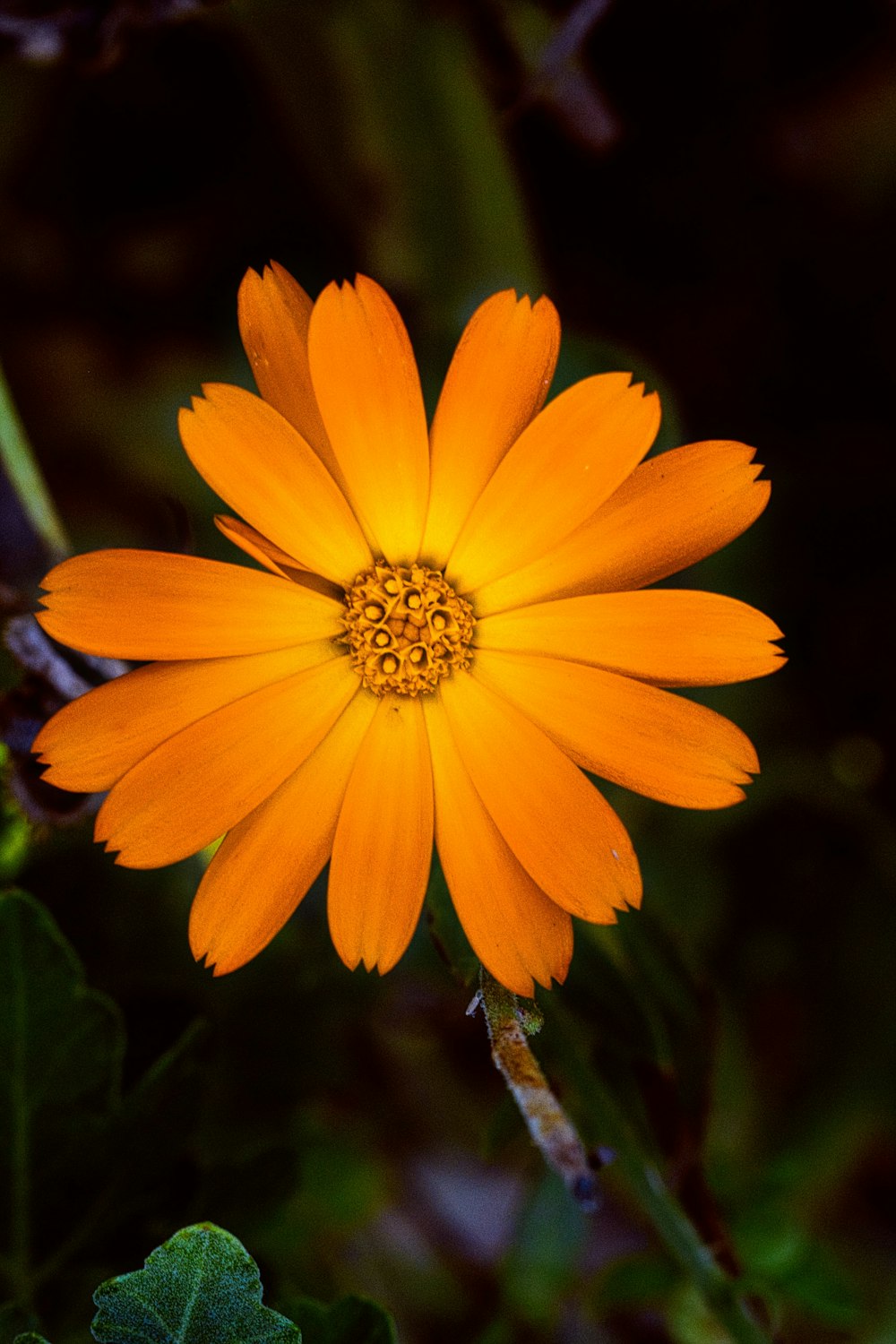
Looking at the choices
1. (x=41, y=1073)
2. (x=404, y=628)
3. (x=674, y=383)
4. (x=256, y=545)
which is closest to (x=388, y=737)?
(x=404, y=628)

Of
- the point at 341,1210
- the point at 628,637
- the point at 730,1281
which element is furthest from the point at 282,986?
the point at 628,637

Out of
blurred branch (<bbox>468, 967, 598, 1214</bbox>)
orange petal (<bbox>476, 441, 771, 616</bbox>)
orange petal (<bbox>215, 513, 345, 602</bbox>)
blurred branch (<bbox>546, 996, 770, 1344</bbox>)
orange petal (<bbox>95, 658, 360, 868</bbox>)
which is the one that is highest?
orange petal (<bbox>215, 513, 345, 602</bbox>)

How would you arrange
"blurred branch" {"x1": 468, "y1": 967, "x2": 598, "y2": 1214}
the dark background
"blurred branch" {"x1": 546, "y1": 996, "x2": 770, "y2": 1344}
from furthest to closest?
the dark background
"blurred branch" {"x1": 546, "y1": 996, "x2": 770, "y2": 1344}
"blurred branch" {"x1": 468, "y1": 967, "x2": 598, "y2": 1214}

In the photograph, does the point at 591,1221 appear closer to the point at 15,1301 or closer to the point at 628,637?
the point at 15,1301

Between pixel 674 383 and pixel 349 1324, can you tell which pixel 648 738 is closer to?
pixel 349 1324

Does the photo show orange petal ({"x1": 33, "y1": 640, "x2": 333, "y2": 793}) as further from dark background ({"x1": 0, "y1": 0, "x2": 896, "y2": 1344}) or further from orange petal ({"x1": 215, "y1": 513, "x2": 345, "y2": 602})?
dark background ({"x1": 0, "y1": 0, "x2": 896, "y2": 1344})

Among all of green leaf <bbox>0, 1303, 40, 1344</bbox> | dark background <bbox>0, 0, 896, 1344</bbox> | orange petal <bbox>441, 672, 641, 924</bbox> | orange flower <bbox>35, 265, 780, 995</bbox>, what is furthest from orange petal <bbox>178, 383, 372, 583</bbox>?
dark background <bbox>0, 0, 896, 1344</bbox>
